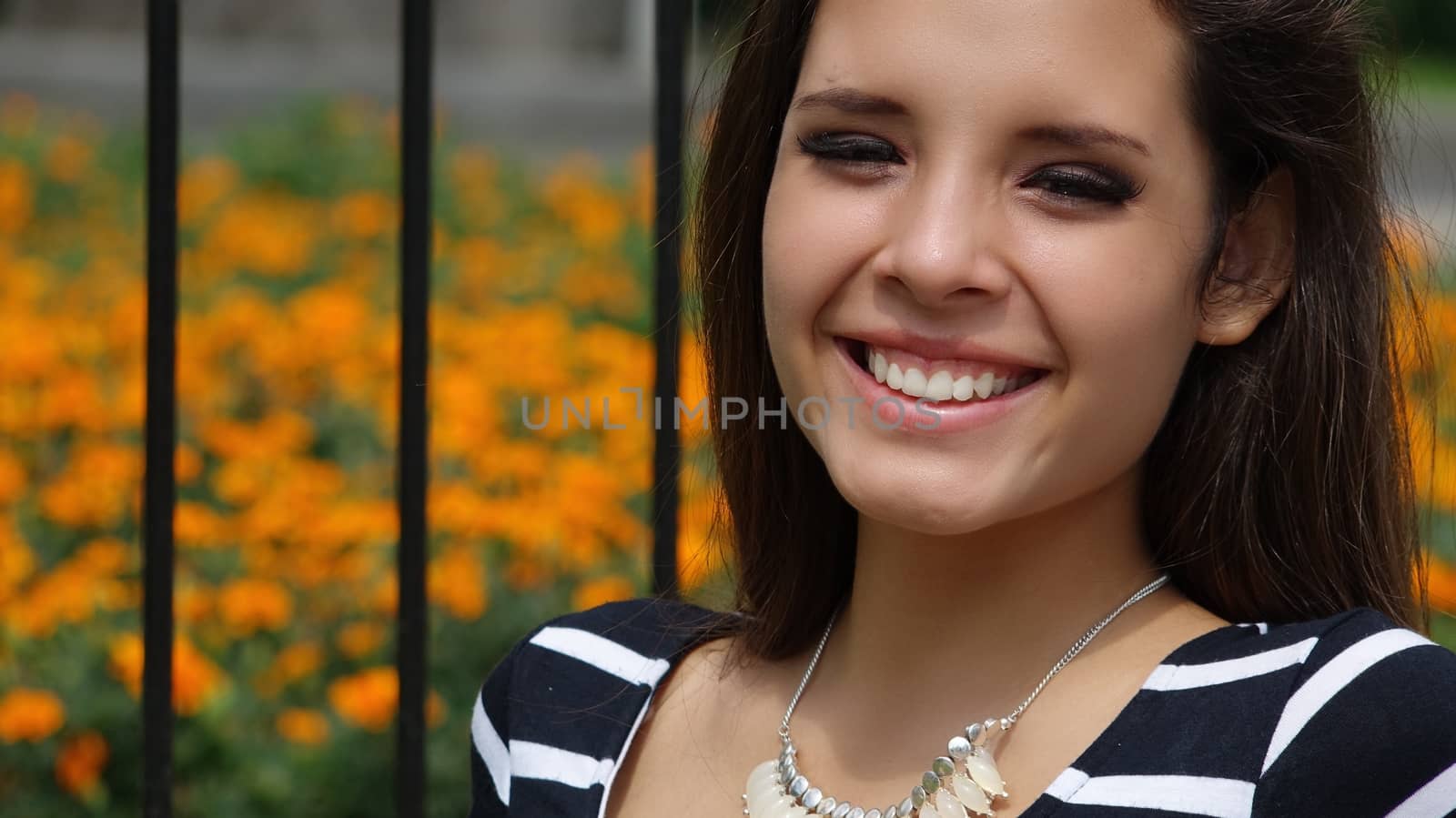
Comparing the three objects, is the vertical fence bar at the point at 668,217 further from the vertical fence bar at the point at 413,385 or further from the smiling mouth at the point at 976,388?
the smiling mouth at the point at 976,388

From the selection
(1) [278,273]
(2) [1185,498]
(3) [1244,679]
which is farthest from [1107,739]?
(1) [278,273]

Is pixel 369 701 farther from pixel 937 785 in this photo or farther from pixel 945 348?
pixel 945 348

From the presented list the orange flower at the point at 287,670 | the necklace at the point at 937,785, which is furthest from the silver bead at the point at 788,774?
the orange flower at the point at 287,670

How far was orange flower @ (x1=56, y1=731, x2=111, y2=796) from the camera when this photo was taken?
8.43 ft

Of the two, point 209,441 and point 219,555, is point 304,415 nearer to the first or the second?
point 209,441

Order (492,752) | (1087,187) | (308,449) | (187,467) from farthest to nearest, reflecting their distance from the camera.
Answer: (308,449), (187,467), (492,752), (1087,187)

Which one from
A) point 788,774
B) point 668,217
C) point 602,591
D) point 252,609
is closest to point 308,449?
point 252,609

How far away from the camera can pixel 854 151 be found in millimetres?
1391

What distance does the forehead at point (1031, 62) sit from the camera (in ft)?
4.21

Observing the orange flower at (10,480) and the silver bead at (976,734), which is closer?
the silver bead at (976,734)

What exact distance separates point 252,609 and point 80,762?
382 mm

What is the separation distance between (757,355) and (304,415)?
217 centimetres

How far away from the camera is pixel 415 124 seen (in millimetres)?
1820

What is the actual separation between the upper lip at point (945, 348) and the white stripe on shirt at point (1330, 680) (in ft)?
0.97
